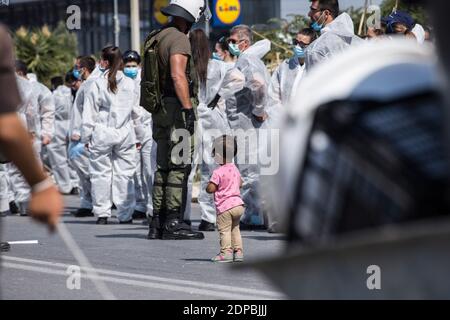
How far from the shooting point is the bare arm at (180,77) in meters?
10.4

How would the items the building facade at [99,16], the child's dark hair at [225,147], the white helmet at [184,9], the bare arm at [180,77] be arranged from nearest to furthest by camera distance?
the child's dark hair at [225,147], the bare arm at [180,77], the white helmet at [184,9], the building facade at [99,16]

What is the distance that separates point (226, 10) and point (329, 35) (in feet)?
79.4

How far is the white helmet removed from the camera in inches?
422

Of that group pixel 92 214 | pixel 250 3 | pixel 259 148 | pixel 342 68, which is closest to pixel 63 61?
pixel 250 3

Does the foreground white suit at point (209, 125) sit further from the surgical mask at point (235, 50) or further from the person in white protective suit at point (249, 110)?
the surgical mask at point (235, 50)

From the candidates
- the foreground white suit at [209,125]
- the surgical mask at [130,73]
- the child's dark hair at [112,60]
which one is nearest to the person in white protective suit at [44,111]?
the surgical mask at [130,73]

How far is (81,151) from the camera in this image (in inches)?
623

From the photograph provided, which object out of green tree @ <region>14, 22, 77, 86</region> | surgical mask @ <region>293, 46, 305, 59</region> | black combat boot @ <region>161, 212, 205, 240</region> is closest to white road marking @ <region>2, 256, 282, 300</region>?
black combat boot @ <region>161, 212, 205, 240</region>

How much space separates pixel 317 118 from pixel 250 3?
53.3 m

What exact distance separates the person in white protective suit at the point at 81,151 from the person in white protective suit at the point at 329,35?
3.87 m

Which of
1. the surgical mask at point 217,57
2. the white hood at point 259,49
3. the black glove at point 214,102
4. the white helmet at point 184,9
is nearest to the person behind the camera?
the white helmet at point 184,9

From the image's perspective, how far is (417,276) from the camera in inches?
84.4

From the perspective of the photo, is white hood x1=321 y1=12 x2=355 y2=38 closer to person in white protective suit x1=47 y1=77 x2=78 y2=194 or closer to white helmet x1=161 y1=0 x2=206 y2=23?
white helmet x1=161 y1=0 x2=206 y2=23

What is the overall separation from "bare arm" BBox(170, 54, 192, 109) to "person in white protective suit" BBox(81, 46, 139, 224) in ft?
8.60
